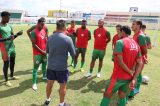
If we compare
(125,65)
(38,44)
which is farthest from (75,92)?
(125,65)

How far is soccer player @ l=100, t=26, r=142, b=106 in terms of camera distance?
16.4ft

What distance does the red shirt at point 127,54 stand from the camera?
16.3 ft

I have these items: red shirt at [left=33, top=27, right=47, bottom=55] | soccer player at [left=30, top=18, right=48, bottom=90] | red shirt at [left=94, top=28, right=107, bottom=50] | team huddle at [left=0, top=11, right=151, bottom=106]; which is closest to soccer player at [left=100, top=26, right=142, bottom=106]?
team huddle at [left=0, top=11, right=151, bottom=106]

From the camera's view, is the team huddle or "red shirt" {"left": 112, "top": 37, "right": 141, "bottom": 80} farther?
the team huddle

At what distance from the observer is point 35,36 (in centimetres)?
795

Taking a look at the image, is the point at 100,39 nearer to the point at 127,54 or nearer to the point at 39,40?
the point at 39,40

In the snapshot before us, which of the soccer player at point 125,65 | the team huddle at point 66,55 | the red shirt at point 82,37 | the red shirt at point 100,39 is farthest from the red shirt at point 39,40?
the soccer player at point 125,65

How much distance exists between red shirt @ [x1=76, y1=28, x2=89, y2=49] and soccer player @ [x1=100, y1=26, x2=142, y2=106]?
5.35 metres

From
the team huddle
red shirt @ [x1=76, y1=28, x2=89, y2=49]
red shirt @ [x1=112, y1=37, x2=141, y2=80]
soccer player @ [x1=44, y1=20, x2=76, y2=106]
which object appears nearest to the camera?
red shirt @ [x1=112, y1=37, x2=141, y2=80]

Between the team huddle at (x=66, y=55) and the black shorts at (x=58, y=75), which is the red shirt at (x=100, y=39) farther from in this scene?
the black shorts at (x=58, y=75)

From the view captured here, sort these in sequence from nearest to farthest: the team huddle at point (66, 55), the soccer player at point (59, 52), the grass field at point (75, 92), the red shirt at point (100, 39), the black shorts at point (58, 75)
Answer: the team huddle at point (66, 55) < the soccer player at point (59, 52) < the black shorts at point (58, 75) < the grass field at point (75, 92) < the red shirt at point (100, 39)

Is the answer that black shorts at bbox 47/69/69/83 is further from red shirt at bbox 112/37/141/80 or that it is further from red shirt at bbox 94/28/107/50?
red shirt at bbox 94/28/107/50

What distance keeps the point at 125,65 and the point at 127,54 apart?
0.23 m

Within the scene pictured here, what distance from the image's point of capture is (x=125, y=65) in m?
5.07
